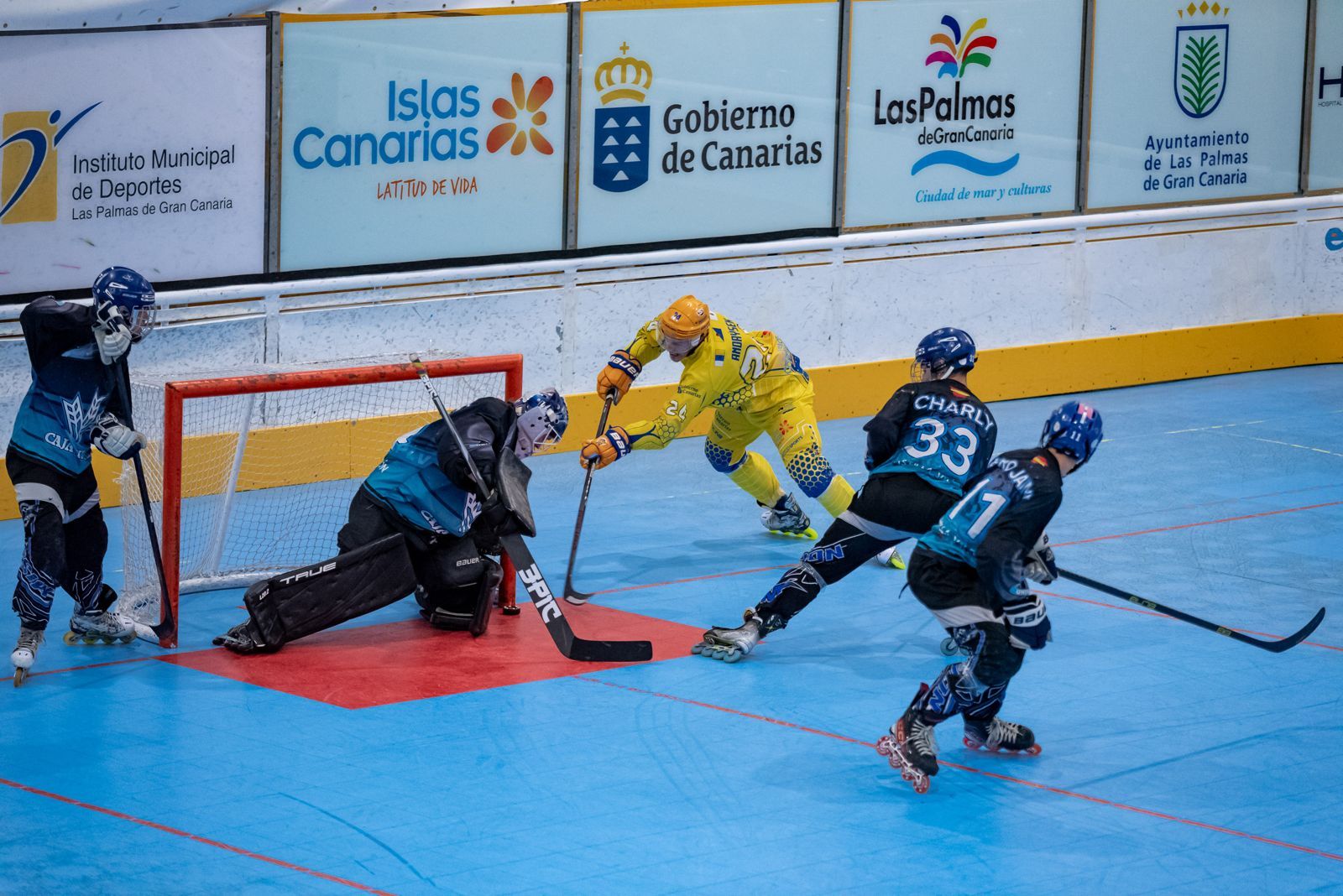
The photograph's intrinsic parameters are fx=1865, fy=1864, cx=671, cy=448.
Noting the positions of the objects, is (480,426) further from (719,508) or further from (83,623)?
(719,508)

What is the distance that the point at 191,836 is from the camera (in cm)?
610

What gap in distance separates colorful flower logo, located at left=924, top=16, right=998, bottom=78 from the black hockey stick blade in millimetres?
7250

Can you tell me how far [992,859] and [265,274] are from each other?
680 centimetres

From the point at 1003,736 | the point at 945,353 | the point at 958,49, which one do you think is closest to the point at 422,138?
the point at 958,49

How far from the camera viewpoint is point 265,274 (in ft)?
37.3

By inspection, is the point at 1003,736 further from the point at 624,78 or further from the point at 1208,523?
the point at 624,78

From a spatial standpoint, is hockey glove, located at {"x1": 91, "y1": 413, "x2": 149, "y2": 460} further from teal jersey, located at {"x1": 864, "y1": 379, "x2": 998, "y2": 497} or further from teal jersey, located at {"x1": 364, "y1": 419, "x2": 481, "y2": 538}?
teal jersey, located at {"x1": 864, "y1": 379, "x2": 998, "y2": 497}

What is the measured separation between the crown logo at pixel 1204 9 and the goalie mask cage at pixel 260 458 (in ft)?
24.9

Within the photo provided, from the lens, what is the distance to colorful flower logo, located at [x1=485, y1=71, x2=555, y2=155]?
12.1 m

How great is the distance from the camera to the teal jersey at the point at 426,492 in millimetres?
8414

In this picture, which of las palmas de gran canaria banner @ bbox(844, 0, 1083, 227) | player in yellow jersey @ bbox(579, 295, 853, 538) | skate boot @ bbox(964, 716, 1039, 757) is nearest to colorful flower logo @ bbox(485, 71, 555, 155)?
las palmas de gran canaria banner @ bbox(844, 0, 1083, 227)

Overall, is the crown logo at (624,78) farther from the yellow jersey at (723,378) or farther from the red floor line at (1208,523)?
the red floor line at (1208,523)

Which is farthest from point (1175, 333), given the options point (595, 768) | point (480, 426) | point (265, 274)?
point (595, 768)

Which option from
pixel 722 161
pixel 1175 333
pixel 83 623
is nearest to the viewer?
pixel 83 623
